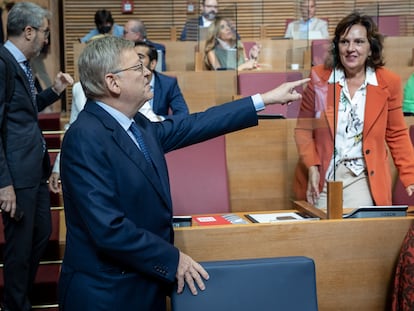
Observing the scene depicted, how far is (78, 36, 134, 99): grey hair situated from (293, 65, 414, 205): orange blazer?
3.12ft

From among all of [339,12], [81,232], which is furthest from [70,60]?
[81,232]

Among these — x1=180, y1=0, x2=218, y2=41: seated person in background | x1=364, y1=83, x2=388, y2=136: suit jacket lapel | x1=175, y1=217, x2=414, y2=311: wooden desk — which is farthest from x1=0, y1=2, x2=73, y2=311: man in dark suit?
x1=180, y1=0, x2=218, y2=41: seated person in background

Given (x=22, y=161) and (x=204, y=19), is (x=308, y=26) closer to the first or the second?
(x=204, y=19)

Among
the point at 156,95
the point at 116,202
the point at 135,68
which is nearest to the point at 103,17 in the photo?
the point at 156,95

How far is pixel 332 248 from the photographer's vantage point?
1946 mm

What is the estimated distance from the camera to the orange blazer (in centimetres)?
226

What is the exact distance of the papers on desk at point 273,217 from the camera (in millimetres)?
2036

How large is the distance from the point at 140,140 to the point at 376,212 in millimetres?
865

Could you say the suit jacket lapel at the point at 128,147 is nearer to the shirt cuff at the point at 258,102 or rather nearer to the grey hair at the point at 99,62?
the grey hair at the point at 99,62

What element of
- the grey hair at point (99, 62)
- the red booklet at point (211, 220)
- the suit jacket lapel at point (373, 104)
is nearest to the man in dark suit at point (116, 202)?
the grey hair at point (99, 62)

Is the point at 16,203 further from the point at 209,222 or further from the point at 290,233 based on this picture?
the point at 290,233

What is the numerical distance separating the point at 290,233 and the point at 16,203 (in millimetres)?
1074

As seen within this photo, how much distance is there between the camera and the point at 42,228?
2.61 m

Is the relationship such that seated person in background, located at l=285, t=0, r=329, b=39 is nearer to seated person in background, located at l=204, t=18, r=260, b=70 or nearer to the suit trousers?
seated person in background, located at l=204, t=18, r=260, b=70
